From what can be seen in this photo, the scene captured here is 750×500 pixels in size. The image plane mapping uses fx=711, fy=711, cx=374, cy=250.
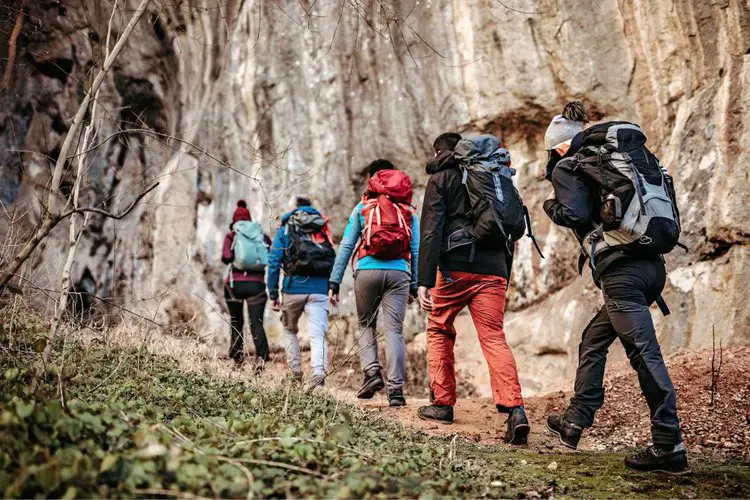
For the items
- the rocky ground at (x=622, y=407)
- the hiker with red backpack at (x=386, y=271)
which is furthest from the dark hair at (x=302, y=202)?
the rocky ground at (x=622, y=407)

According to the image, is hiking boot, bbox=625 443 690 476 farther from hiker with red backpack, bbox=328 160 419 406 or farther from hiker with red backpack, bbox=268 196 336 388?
hiker with red backpack, bbox=268 196 336 388

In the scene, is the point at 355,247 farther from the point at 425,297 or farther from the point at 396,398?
the point at 425,297

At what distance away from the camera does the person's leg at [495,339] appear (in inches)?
200

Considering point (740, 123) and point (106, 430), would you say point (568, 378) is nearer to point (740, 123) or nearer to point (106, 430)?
point (740, 123)

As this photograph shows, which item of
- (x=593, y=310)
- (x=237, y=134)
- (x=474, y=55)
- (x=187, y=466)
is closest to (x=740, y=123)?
(x=593, y=310)

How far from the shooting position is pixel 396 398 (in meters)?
6.40

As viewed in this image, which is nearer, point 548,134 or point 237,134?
point 548,134

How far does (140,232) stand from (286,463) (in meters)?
15.3

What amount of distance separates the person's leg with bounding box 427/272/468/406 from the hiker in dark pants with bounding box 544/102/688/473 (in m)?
1.11

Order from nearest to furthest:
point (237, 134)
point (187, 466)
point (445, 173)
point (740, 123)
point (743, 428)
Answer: point (187, 466)
point (743, 428)
point (445, 173)
point (740, 123)
point (237, 134)

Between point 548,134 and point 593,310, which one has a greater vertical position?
point 548,134

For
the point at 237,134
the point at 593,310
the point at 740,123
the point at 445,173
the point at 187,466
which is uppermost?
the point at 237,134

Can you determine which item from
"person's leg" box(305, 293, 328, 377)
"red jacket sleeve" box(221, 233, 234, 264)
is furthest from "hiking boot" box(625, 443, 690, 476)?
"red jacket sleeve" box(221, 233, 234, 264)

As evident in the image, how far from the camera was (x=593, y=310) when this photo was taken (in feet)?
29.6
